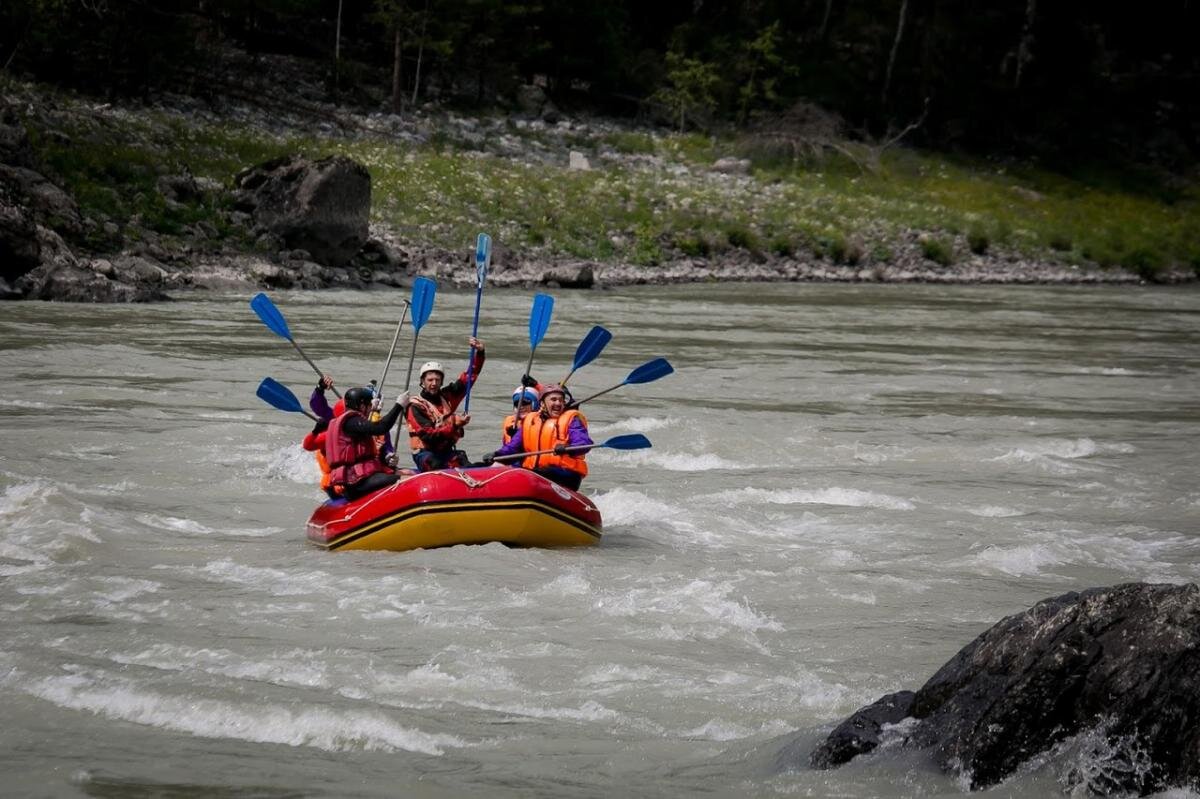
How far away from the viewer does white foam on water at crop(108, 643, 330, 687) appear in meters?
6.27

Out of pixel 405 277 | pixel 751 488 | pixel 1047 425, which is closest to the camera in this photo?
pixel 751 488

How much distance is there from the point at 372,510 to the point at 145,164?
59.4 feet

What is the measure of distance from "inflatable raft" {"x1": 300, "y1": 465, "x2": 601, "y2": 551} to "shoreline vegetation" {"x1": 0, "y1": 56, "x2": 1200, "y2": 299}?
12.6 m

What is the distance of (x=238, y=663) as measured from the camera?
6461 millimetres

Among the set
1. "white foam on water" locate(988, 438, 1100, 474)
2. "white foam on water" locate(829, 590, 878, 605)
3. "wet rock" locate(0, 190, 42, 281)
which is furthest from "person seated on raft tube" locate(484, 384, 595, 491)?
"wet rock" locate(0, 190, 42, 281)

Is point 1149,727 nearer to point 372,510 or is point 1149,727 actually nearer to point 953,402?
point 372,510

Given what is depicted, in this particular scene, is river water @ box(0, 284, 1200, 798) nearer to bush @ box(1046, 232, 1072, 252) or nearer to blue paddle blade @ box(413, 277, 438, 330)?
blue paddle blade @ box(413, 277, 438, 330)

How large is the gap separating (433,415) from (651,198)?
72.0 ft

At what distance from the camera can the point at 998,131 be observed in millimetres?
43250

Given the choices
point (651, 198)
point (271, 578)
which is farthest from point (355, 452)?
point (651, 198)

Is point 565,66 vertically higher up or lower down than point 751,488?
higher up

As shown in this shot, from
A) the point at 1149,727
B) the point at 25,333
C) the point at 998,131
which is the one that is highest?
the point at 998,131

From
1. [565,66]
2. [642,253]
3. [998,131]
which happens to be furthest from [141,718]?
[998,131]

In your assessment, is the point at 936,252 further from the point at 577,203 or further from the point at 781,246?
the point at 577,203
